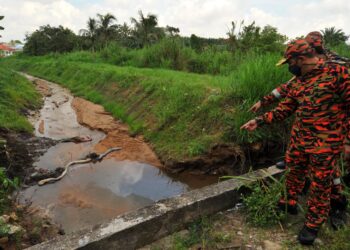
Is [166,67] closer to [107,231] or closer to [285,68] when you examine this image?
[285,68]

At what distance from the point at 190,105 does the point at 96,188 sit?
118 inches

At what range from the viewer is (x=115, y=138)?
7754 millimetres

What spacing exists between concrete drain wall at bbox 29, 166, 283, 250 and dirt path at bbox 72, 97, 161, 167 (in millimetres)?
3082

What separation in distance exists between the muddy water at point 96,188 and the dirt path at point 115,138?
0.73 feet

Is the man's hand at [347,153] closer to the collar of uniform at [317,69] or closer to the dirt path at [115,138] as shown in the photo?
the collar of uniform at [317,69]

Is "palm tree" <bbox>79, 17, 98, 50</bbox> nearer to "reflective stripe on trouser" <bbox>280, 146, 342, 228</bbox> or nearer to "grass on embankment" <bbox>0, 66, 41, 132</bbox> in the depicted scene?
"grass on embankment" <bbox>0, 66, 41, 132</bbox>

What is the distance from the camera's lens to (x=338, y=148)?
8.58 feet

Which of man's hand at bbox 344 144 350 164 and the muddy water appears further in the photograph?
the muddy water

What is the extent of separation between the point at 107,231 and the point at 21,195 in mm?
2979

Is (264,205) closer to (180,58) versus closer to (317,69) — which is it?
(317,69)

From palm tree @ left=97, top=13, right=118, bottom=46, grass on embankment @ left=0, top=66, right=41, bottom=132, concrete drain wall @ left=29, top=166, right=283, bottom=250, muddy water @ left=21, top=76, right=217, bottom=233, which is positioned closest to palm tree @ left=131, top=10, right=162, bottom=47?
palm tree @ left=97, top=13, right=118, bottom=46

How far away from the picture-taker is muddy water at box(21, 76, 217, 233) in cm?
461

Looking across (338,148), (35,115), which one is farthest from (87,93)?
(338,148)

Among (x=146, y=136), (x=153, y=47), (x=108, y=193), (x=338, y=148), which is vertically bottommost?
(x=108, y=193)
